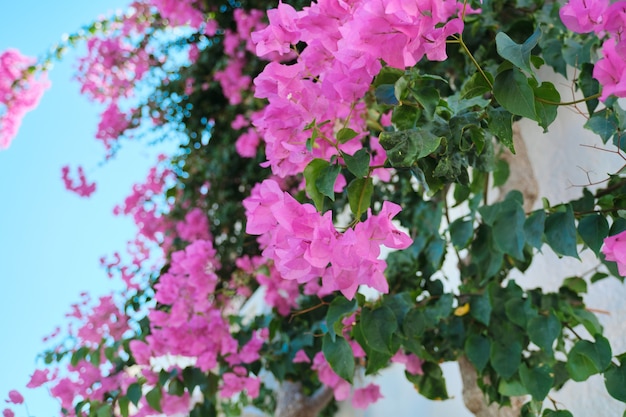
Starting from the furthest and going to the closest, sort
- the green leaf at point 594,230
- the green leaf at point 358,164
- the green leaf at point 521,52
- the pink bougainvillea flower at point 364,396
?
the pink bougainvillea flower at point 364,396 < the green leaf at point 594,230 < the green leaf at point 358,164 < the green leaf at point 521,52

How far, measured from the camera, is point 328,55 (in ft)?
2.40

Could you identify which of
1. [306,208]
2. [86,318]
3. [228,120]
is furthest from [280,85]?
[228,120]

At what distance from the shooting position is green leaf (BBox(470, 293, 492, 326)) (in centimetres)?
105

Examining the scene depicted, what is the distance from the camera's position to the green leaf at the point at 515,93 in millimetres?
625

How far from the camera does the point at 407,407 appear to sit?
1.93 metres

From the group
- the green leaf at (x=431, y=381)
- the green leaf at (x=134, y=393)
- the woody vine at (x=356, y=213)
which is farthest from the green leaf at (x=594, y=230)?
the green leaf at (x=134, y=393)

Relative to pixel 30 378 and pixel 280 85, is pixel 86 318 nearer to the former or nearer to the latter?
pixel 30 378

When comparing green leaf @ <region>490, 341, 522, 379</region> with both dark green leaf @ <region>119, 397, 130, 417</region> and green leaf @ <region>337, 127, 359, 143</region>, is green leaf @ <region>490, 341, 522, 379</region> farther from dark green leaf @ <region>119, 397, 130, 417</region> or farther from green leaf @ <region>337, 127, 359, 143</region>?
dark green leaf @ <region>119, 397, 130, 417</region>

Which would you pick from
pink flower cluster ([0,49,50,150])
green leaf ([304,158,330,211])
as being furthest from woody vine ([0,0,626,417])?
pink flower cluster ([0,49,50,150])

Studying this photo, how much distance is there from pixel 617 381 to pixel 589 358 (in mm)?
53

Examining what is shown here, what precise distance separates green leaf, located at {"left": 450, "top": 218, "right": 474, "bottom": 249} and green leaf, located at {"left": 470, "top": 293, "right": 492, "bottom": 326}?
99 mm

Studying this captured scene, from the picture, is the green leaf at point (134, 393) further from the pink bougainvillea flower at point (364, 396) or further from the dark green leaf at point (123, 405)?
the pink bougainvillea flower at point (364, 396)

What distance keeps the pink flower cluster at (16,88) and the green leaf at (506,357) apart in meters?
2.52

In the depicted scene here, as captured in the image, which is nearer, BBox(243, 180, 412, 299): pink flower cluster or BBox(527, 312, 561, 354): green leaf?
BBox(243, 180, 412, 299): pink flower cluster
